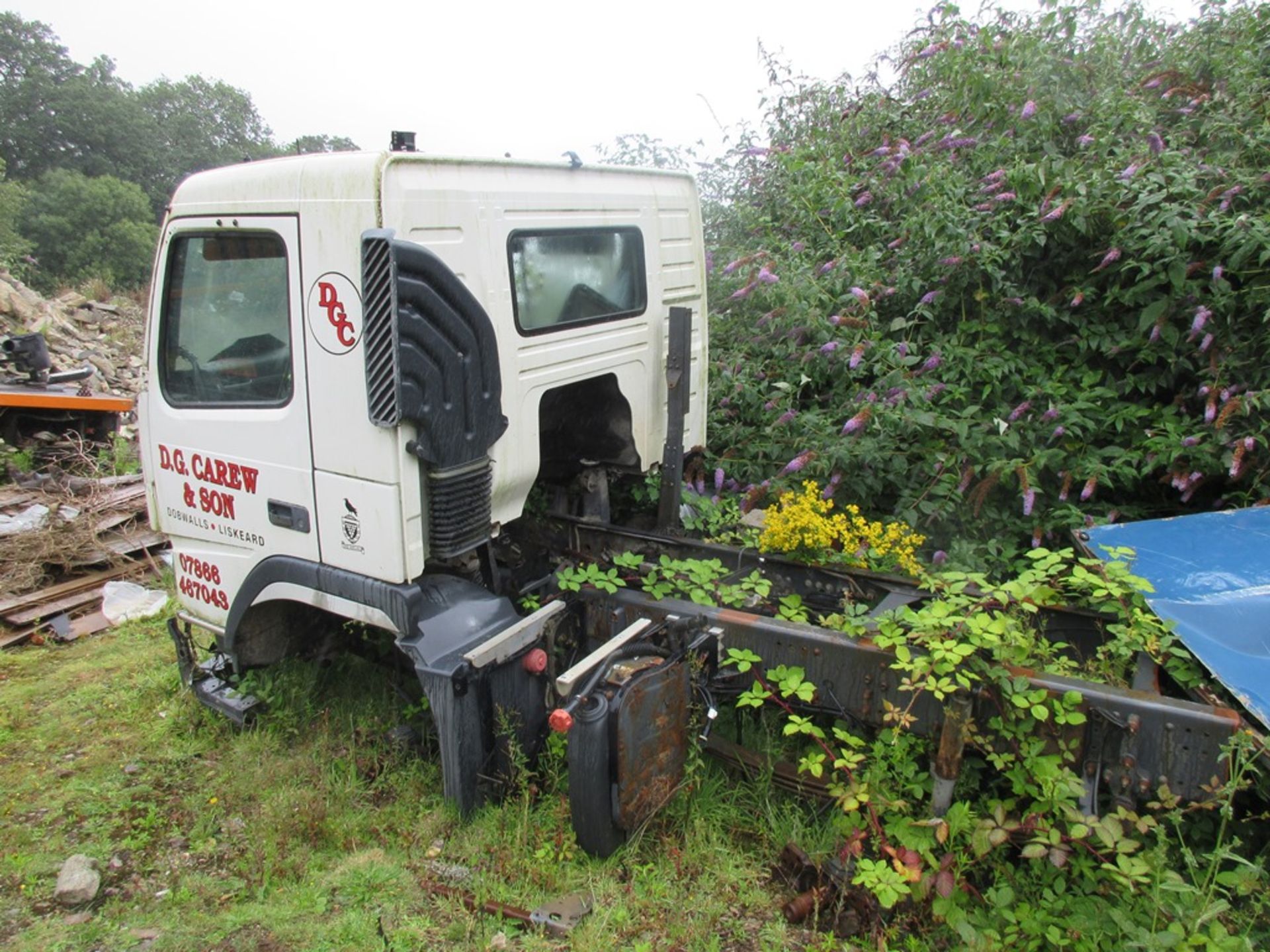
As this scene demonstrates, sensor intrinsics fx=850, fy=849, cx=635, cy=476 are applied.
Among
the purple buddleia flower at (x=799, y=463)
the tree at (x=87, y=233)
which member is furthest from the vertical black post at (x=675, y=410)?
the tree at (x=87, y=233)

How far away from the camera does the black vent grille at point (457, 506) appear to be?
291 cm

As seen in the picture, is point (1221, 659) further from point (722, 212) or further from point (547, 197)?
point (722, 212)

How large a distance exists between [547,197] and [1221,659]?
277cm

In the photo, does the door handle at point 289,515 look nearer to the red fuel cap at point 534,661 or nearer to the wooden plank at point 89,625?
the red fuel cap at point 534,661

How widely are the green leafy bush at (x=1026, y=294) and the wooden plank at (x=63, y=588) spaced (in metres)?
4.46

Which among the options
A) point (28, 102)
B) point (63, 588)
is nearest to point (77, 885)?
point (63, 588)

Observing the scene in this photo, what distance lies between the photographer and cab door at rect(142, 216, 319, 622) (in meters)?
3.05

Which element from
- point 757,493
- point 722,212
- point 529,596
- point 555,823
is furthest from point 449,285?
point 722,212

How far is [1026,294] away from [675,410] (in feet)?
7.56

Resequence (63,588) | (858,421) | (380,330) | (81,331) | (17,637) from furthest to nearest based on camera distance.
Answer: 1. (81,331)
2. (63,588)
3. (17,637)
4. (858,421)
5. (380,330)

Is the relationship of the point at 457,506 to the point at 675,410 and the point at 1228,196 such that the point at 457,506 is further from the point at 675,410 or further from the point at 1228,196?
the point at 1228,196

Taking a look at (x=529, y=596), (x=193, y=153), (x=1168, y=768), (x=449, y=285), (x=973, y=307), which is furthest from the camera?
(x=193, y=153)

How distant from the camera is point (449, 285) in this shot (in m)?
2.76

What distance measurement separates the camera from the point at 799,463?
4.51 m
